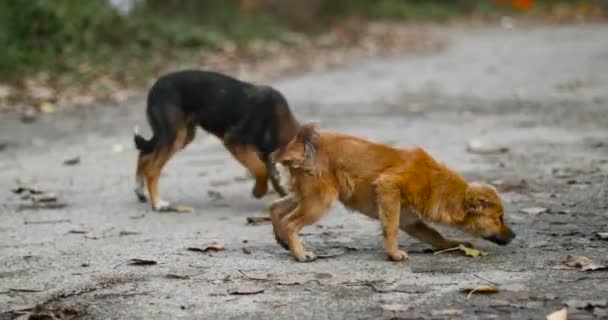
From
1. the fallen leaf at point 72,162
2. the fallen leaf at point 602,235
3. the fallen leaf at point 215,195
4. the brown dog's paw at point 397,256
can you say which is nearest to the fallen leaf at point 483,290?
the brown dog's paw at point 397,256

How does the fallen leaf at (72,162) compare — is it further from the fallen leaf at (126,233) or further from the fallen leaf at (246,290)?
the fallen leaf at (246,290)

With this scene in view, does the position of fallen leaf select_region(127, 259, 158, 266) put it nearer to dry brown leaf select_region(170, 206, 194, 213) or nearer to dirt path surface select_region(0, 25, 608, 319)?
dirt path surface select_region(0, 25, 608, 319)

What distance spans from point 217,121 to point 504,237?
302 centimetres

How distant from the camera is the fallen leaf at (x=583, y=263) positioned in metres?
5.66

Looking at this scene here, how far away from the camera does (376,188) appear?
20.2ft

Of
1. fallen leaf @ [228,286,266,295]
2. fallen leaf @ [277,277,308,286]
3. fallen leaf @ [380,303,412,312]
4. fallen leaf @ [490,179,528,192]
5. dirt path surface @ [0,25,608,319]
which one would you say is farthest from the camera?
fallen leaf @ [490,179,528,192]

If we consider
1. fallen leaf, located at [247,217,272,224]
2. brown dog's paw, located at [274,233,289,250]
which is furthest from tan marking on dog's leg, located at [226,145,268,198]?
brown dog's paw, located at [274,233,289,250]

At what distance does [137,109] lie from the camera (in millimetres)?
14555

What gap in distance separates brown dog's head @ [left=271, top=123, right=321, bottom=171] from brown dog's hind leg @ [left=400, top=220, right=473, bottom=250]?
798 millimetres

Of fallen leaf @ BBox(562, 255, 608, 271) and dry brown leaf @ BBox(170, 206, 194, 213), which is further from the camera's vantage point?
dry brown leaf @ BBox(170, 206, 194, 213)

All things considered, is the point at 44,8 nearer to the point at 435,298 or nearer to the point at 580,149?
the point at 580,149

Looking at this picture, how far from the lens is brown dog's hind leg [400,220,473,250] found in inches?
255

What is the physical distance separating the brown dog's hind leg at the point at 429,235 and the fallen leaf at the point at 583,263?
0.80m

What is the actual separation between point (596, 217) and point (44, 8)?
1219 cm
